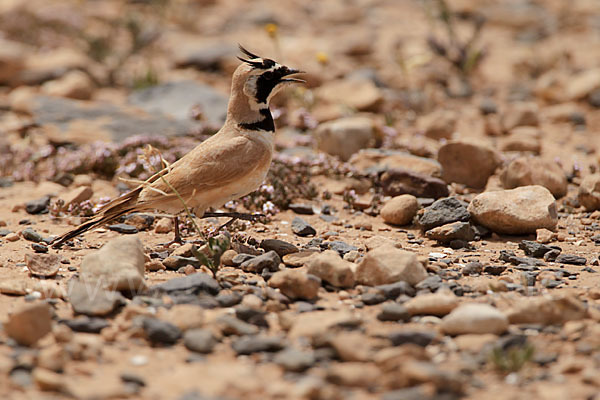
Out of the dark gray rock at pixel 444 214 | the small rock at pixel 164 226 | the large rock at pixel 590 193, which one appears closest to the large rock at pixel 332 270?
the dark gray rock at pixel 444 214

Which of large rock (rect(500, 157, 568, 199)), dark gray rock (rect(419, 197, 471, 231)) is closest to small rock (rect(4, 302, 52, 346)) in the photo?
dark gray rock (rect(419, 197, 471, 231))

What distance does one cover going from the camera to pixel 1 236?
6086mm

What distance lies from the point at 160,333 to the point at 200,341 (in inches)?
9.8

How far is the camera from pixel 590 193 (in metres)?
6.50

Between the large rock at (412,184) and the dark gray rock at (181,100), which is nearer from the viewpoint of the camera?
the large rock at (412,184)

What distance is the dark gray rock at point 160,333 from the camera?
3.86 metres

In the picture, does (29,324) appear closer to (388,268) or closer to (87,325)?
(87,325)

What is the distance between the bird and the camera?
5.48 meters

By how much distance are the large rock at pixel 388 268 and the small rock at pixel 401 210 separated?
1.66 metres

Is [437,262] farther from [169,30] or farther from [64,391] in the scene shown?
[169,30]

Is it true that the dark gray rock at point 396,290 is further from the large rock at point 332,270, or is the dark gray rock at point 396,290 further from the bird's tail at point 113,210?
the bird's tail at point 113,210

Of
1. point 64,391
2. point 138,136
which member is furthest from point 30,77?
point 64,391

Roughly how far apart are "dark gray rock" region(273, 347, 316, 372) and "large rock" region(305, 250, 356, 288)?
1.05m

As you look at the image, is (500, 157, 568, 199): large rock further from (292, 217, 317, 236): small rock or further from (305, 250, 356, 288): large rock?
(305, 250, 356, 288): large rock
